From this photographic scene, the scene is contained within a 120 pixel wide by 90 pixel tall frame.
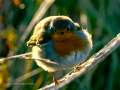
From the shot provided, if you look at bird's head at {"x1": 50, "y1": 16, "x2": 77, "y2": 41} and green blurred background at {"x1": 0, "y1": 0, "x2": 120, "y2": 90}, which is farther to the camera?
green blurred background at {"x1": 0, "y1": 0, "x2": 120, "y2": 90}

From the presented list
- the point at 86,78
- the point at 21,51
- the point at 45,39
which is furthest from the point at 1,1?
the point at 86,78

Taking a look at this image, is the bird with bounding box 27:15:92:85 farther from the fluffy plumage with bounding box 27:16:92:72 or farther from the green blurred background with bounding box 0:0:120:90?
the green blurred background with bounding box 0:0:120:90

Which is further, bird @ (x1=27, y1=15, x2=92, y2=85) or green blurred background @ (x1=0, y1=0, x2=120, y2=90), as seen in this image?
green blurred background @ (x1=0, y1=0, x2=120, y2=90)

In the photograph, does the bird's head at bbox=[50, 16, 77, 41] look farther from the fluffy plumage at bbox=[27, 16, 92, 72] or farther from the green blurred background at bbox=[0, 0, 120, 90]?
the green blurred background at bbox=[0, 0, 120, 90]

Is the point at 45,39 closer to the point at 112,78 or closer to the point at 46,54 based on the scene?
the point at 46,54

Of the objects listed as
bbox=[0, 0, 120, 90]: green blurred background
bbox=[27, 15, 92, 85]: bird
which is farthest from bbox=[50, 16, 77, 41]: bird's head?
bbox=[0, 0, 120, 90]: green blurred background

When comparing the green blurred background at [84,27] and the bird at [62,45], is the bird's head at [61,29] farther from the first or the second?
the green blurred background at [84,27]

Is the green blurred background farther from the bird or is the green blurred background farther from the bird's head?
the bird's head

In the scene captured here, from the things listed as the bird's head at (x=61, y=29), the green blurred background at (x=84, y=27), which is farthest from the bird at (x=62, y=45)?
the green blurred background at (x=84, y=27)
